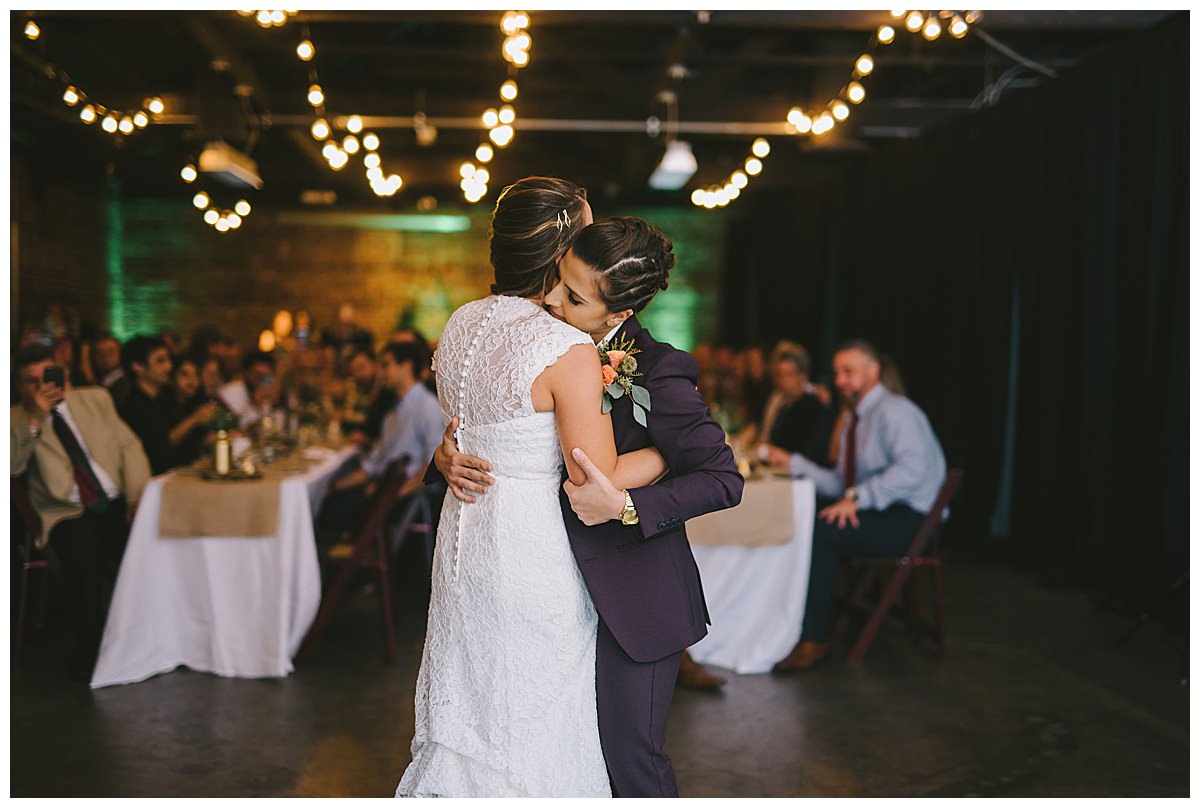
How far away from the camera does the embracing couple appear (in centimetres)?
208

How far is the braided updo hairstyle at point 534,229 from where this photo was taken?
2.12 meters

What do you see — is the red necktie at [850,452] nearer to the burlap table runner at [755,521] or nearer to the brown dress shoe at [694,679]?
the burlap table runner at [755,521]

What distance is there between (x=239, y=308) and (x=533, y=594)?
15.3 m

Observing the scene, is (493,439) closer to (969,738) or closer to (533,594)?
(533,594)

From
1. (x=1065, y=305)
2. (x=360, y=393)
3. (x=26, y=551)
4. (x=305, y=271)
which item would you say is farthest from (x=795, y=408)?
(x=305, y=271)

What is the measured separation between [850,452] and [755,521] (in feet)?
2.67

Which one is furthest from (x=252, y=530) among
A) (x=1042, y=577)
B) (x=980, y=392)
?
(x=980, y=392)

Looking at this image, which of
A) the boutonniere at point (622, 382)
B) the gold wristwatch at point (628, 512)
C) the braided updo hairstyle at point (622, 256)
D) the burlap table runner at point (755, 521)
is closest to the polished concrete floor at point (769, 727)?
the burlap table runner at point (755, 521)

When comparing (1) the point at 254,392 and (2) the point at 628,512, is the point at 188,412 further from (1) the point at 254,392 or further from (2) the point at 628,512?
(2) the point at 628,512

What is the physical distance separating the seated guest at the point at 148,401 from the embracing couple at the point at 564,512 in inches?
144

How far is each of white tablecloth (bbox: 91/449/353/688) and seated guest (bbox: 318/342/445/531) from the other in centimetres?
128

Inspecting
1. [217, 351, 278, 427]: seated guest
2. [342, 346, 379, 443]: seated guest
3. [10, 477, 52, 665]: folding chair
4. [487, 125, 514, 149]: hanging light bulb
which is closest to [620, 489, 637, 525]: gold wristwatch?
[10, 477, 52, 665]: folding chair

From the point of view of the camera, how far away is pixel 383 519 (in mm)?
4805

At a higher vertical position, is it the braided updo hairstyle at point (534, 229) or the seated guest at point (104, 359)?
the braided updo hairstyle at point (534, 229)
